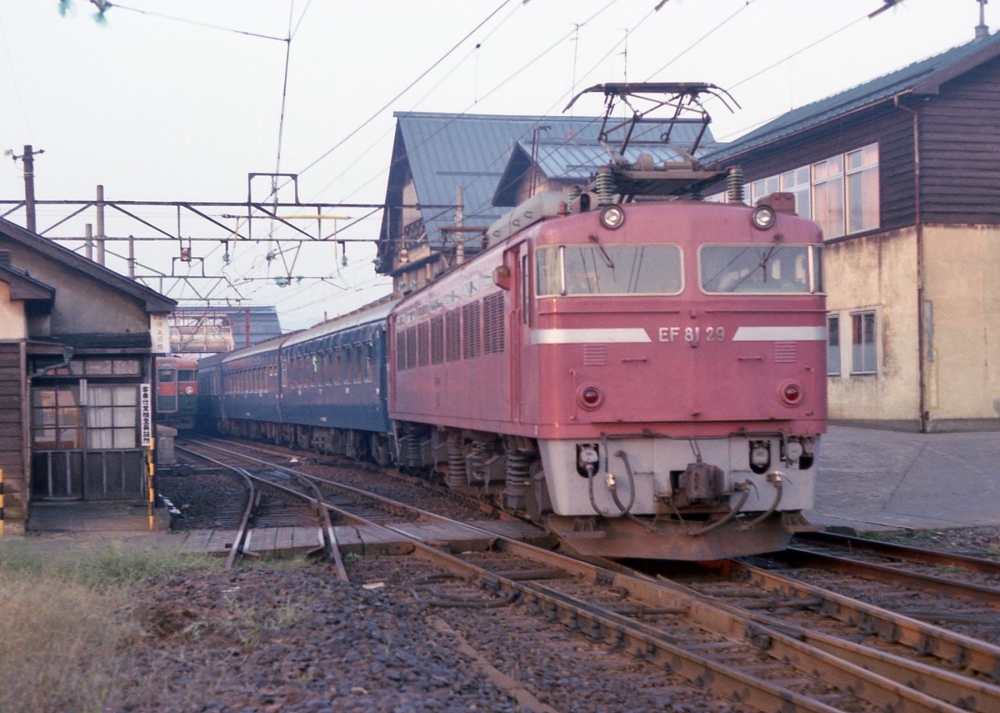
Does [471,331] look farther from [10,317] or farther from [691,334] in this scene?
[10,317]

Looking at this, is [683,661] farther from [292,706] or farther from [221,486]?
[221,486]

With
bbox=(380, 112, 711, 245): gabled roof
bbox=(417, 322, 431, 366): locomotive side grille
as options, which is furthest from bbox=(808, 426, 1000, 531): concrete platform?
bbox=(380, 112, 711, 245): gabled roof

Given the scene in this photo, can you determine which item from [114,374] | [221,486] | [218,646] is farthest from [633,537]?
[221,486]

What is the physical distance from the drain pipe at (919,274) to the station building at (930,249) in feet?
0.06

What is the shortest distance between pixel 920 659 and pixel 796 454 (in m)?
3.17

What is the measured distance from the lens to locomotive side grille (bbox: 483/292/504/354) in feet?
37.5

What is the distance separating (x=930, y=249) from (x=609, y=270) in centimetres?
1378

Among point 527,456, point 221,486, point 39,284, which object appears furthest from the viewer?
point 221,486

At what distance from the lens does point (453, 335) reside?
560 inches

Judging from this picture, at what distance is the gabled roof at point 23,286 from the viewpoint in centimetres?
1406

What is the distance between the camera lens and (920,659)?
672 centimetres

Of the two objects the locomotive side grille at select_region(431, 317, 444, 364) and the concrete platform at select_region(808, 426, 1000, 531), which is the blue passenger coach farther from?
the concrete platform at select_region(808, 426, 1000, 531)

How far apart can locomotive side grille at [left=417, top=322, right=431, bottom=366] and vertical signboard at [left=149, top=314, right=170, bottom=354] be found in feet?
11.9

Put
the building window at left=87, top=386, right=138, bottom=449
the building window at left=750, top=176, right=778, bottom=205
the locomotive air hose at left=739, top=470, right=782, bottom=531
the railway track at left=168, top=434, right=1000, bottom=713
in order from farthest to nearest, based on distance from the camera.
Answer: the building window at left=750, top=176, right=778, bottom=205, the building window at left=87, top=386, right=138, bottom=449, the locomotive air hose at left=739, top=470, right=782, bottom=531, the railway track at left=168, top=434, right=1000, bottom=713
